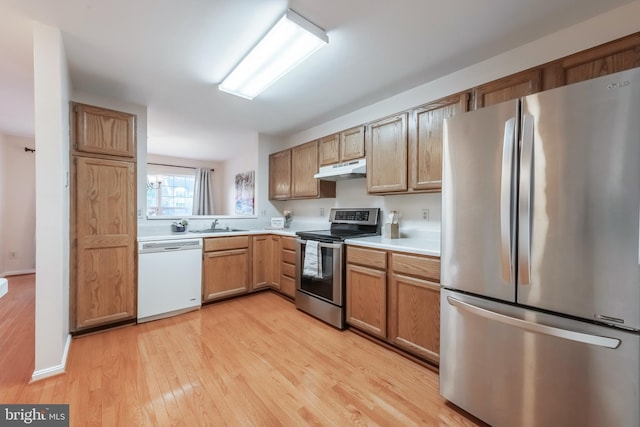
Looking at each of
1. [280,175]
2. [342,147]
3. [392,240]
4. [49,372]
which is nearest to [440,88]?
[342,147]

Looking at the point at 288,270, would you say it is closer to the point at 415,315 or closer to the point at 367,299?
the point at 367,299

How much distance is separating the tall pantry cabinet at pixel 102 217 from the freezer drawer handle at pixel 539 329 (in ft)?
9.53

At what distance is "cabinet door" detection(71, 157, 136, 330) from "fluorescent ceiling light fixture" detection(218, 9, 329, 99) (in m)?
1.39

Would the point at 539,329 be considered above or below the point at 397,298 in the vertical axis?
above

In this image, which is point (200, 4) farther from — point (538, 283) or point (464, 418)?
point (464, 418)

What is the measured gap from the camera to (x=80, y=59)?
210 cm

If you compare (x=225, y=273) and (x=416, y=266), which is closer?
(x=416, y=266)

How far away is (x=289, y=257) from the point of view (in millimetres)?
3332

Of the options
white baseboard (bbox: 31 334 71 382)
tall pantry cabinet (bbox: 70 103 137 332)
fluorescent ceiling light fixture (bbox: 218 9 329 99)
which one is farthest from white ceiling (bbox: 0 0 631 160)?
white baseboard (bbox: 31 334 71 382)

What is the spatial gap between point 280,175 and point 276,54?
219cm

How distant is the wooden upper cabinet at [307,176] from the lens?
11.1ft

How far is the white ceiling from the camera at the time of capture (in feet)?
5.10

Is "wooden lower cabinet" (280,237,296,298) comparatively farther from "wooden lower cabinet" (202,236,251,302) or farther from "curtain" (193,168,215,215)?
"curtain" (193,168,215,215)

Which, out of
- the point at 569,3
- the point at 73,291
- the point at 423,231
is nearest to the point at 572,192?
the point at 569,3
